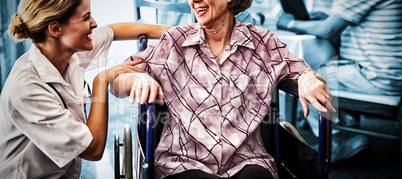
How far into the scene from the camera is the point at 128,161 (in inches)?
60.3

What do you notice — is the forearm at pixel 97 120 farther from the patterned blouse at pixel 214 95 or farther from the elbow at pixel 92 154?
the patterned blouse at pixel 214 95

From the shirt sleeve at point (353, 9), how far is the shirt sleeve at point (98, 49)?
1726 millimetres

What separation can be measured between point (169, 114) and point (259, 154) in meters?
0.38

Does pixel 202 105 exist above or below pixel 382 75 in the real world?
above

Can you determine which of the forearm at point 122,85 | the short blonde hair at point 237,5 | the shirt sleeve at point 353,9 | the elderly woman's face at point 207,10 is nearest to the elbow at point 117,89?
the forearm at point 122,85

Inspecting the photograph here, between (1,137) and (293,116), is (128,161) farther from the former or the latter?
(293,116)

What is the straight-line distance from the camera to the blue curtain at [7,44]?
2.58 meters

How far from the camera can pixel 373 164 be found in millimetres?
2873

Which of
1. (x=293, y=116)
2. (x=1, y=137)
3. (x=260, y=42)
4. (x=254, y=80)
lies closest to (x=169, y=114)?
(x=254, y=80)

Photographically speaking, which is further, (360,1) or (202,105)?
(360,1)

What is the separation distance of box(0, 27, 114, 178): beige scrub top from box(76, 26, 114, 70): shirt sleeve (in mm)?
264

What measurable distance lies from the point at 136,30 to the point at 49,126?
2.28ft

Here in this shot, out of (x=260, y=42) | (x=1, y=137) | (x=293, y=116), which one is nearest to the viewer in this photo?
(x=1, y=137)

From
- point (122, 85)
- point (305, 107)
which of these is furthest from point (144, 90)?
point (305, 107)
